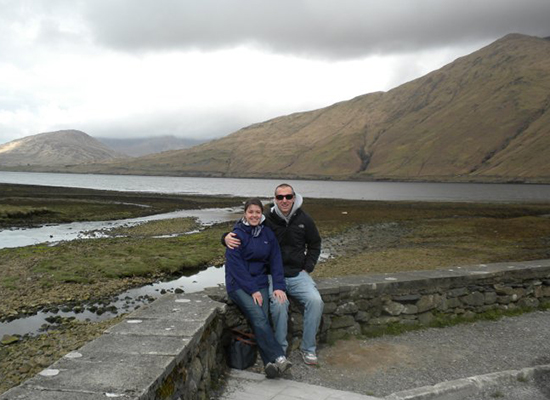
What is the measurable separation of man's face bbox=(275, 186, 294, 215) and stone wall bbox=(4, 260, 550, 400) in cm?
170

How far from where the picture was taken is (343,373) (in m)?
6.95

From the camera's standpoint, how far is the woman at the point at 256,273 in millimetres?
6609

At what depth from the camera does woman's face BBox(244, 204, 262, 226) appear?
6.94 meters

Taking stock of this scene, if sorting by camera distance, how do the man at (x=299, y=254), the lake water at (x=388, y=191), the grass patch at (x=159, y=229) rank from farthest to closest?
the lake water at (x=388, y=191), the grass patch at (x=159, y=229), the man at (x=299, y=254)

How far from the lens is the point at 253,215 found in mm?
6945

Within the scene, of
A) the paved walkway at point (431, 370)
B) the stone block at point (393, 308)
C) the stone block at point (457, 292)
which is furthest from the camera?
the stone block at point (457, 292)

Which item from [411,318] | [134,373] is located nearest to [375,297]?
[411,318]

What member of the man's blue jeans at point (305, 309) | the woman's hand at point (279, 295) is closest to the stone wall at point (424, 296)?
the man's blue jeans at point (305, 309)

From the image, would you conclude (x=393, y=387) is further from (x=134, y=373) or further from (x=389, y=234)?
(x=389, y=234)

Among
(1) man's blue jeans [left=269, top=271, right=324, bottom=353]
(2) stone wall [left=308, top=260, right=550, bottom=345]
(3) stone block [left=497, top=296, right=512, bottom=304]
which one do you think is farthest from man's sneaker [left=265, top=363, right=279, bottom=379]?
(3) stone block [left=497, top=296, right=512, bottom=304]

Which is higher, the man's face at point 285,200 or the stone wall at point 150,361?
the man's face at point 285,200

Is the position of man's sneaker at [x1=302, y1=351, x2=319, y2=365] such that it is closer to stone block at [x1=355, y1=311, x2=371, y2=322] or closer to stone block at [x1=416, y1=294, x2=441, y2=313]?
stone block at [x1=355, y1=311, x2=371, y2=322]

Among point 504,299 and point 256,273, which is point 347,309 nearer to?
point 256,273

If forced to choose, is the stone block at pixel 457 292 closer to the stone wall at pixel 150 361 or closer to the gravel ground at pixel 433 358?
the gravel ground at pixel 433 358
